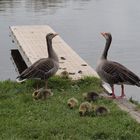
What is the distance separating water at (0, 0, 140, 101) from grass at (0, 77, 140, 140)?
3800 millimetres

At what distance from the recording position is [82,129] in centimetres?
820

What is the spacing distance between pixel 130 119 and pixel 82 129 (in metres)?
0.98

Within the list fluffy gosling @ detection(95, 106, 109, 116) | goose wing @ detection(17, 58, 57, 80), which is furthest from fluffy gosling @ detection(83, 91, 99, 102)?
goose wing @ detection(17, 58, 57, 80)

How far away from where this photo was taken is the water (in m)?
18.1

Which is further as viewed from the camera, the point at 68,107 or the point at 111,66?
the point at 111,66

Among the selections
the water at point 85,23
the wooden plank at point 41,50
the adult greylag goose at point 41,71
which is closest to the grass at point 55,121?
the adult greylag goose at point 41,71

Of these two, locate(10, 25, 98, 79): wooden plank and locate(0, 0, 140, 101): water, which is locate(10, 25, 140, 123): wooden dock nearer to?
locate(10, 25, 98, 79): wooden plank

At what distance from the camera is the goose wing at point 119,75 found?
10.3m

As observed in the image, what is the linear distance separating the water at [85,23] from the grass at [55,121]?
380 cm

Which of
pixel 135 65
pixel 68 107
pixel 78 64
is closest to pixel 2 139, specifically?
pixel 68 107

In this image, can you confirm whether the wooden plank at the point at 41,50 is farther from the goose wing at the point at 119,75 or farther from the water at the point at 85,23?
the goose wing at the point at 119,75

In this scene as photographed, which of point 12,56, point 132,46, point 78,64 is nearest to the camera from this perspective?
point 78,64

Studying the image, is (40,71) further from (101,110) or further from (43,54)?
(43,54)

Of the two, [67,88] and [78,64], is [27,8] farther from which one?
[67,88]
